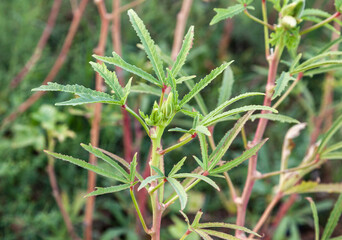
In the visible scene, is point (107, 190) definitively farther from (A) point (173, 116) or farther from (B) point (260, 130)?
(B) point (260, 130)

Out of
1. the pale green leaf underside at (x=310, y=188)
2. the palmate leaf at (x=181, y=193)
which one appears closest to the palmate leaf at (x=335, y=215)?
the pale green leaf underside at (x=310, y=188)

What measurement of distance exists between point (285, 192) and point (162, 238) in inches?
29.4

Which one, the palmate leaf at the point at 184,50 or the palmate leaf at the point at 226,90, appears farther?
the palmate leaf at the point at 226,90

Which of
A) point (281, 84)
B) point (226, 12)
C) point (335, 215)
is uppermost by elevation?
point (226, 12)

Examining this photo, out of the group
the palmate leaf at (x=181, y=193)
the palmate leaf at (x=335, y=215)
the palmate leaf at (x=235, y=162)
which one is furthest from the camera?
the palmate leaf at (x=335, y=215)

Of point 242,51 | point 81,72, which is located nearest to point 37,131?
point 81,72

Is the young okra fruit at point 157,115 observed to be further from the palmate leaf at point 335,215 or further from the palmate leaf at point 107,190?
the palmate leaf at point 335,215

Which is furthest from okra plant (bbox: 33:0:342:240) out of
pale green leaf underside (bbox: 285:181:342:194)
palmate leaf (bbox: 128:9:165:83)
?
pale green leaf underside (bbox: 285:181:342:194)

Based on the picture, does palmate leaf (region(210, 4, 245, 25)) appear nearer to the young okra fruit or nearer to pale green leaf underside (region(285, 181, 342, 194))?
the young okra fruit

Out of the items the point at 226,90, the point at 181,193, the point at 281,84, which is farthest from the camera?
the point at 226,90

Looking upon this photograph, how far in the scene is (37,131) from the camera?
4.33ft

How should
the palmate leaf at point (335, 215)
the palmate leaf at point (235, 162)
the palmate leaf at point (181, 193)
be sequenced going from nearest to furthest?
the palmate leaf at point (181, 193) < the palmate leaf at point (235, 162) < the palmate leaf at point (335, 215)

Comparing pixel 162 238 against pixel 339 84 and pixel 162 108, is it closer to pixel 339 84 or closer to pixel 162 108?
pixel 339 84

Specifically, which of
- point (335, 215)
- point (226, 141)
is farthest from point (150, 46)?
point (335, 215)
